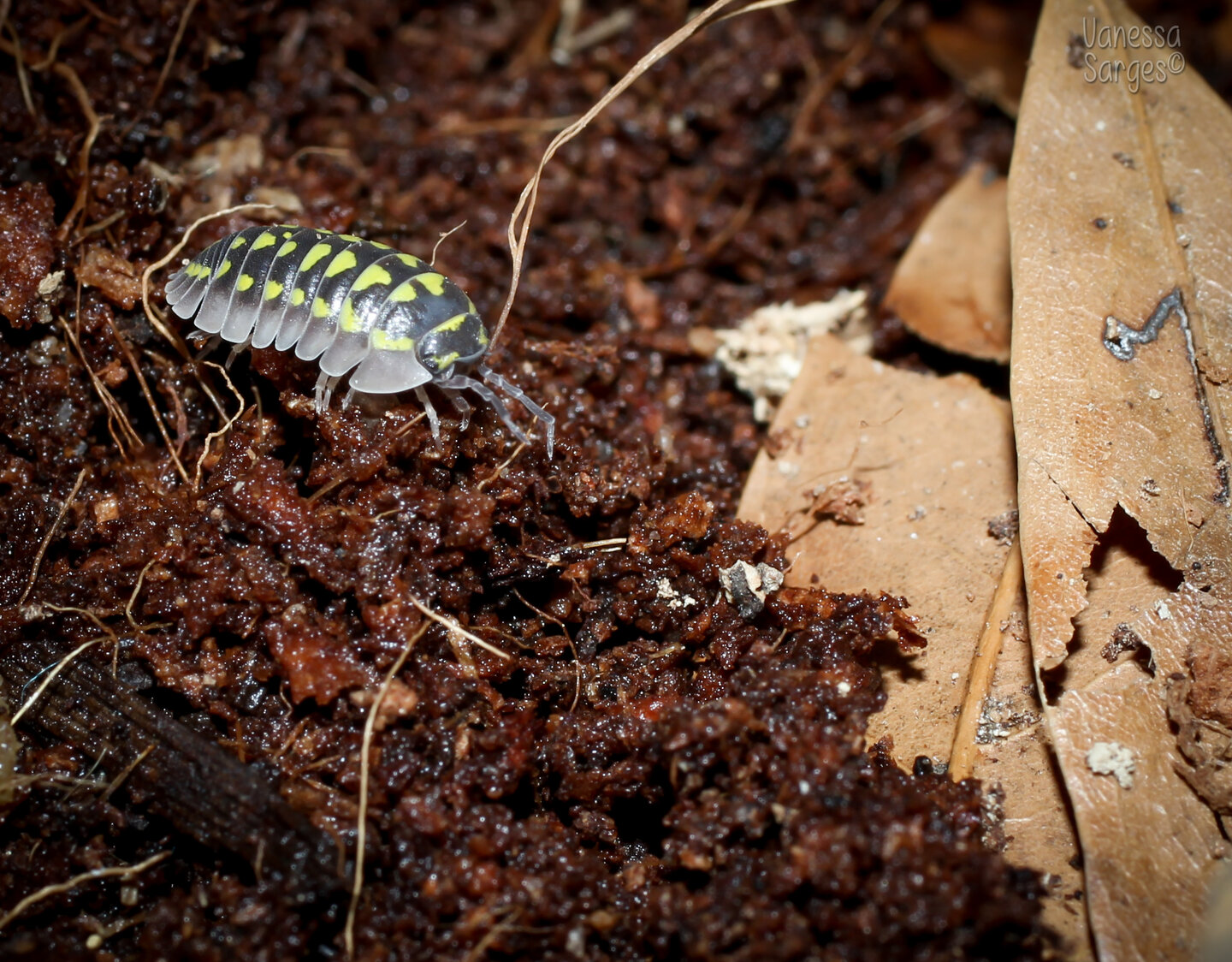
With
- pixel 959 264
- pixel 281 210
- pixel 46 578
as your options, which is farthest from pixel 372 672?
pixel 959 264

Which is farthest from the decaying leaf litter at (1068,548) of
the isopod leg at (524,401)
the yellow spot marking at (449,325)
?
the yellow spot marking at (449,325)

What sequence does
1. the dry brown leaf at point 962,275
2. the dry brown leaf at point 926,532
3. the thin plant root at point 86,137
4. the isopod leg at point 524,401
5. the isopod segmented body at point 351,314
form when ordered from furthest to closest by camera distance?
the dry brown leaf at point 962,275 → the thin plant root at point 86,137 → the isopod leg at point 524,401 → the isopod segmented body at point 351,314 → the dry brown leaf at point 926,532

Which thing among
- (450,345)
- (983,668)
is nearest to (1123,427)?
(983,668)

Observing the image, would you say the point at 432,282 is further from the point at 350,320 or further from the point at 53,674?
the point at 53,674

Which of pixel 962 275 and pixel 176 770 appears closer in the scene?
pixel 176 770

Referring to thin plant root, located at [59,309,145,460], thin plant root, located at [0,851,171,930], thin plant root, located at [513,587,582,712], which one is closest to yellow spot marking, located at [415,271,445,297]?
thin plant root, located at [513,587,582,712]

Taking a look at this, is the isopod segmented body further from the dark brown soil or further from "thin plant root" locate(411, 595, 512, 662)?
"thin plant root" locate(411, 595, 512, 662)

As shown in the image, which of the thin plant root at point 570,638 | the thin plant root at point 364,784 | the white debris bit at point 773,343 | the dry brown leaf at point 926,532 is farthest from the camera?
the white debris bit at point 773,343

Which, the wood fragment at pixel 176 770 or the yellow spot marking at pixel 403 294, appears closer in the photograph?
the wood fragment at pixel 176 770

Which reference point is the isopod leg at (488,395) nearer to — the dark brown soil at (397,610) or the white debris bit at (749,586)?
the dark brown soil at (397,610)
